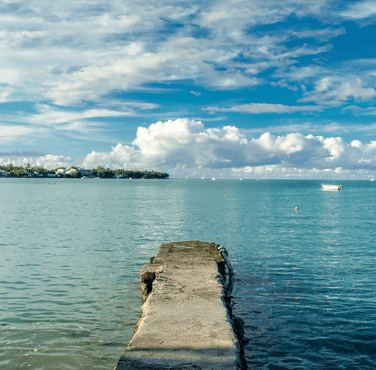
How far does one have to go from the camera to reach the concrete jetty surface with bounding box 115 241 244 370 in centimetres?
662

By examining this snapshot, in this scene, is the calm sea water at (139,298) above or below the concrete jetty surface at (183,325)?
below

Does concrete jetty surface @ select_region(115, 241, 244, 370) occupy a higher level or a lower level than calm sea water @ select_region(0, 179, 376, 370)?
higher

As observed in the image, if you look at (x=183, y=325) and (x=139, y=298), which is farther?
(x=139, y=298)

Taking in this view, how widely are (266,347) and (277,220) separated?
110 feet

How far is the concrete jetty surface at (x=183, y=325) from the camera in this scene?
6.62m

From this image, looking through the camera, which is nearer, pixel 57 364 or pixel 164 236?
pixel 57 364

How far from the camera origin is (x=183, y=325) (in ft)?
26.8

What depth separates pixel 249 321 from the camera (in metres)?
11.5

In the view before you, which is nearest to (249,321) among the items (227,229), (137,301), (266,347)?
(266,347)

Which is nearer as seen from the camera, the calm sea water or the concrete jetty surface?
the concrete jetty surface

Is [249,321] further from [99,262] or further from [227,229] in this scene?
[227,229]

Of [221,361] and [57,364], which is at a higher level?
[221,361]

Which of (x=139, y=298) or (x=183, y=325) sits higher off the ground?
(x=183, y=325)

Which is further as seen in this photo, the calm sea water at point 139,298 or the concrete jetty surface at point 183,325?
the calm sea water at point 139,298
